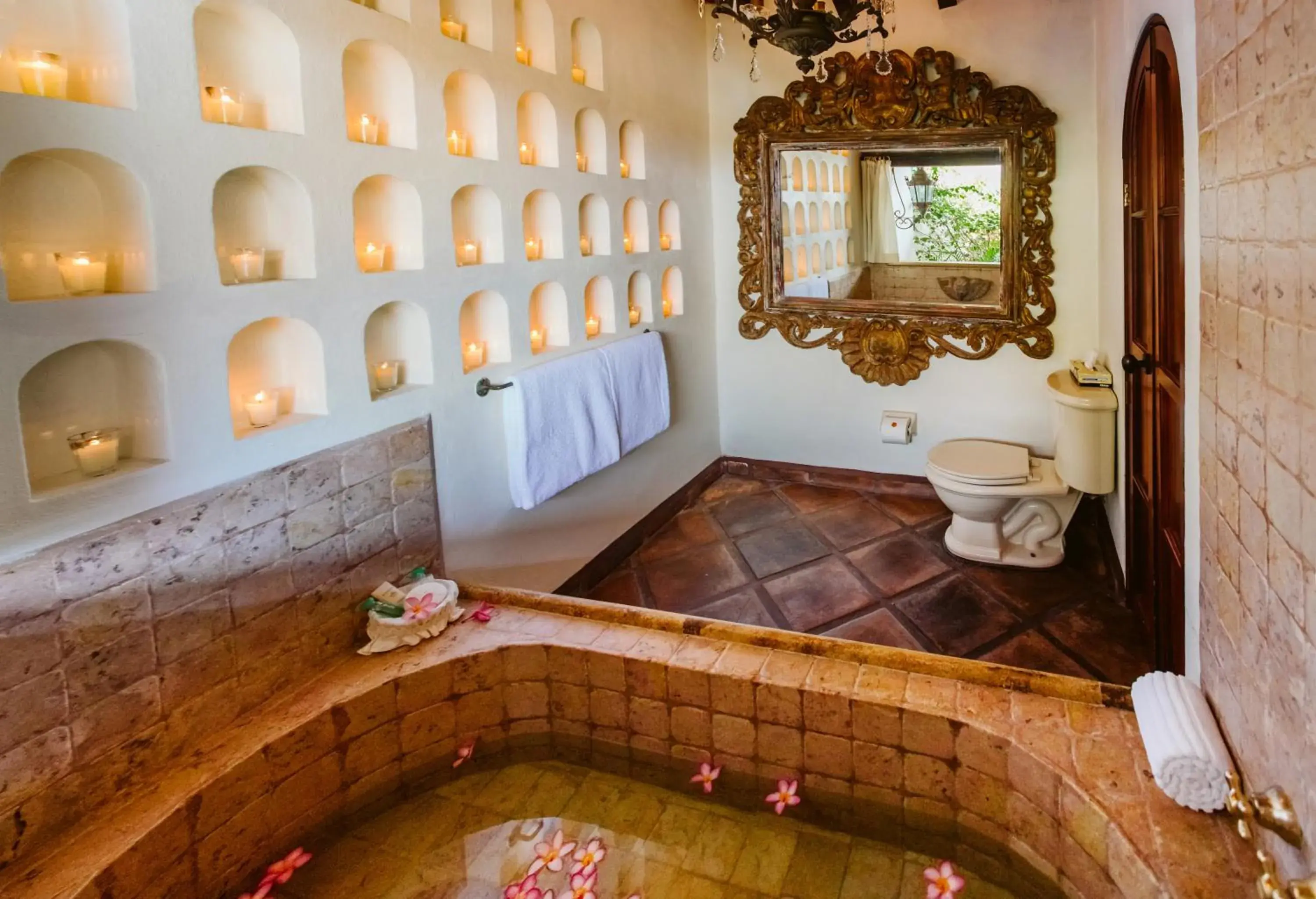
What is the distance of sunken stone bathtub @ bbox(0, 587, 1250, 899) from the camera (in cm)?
142

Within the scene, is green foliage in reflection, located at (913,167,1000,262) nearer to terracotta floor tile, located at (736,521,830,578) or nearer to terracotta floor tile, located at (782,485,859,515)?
terracotta floor tile, located at (782,485,859,515)

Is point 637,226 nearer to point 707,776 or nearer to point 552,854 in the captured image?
point 707,776

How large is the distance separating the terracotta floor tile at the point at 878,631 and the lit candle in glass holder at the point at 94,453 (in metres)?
1.85

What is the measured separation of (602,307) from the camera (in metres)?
3.10

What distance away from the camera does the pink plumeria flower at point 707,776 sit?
1863 mm

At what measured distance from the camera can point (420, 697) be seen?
1.92 meters

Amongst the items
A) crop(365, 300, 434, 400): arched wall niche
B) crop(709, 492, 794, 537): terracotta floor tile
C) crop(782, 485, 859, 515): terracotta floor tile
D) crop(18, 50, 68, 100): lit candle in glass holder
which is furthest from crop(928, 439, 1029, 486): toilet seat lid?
crop(18, 50, 68, 100): lit candle in glass holder

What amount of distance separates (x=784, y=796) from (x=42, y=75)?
1877mm

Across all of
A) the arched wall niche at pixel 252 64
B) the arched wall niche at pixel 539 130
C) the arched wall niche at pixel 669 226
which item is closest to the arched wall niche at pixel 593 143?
the arched wall niche at pixel 539 130

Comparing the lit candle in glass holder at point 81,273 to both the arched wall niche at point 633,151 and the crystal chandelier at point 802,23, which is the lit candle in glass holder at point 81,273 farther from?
the arched wall niche at point 633,151

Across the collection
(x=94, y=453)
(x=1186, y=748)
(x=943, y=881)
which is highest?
(x=94, y=453)

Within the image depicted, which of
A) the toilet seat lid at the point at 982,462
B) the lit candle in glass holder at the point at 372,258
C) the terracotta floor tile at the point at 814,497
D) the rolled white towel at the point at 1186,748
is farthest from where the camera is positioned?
the terracotta floor tile at the point at 814,497

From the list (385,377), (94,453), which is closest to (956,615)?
(385,377)

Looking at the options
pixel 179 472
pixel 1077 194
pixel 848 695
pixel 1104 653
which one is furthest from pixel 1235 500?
pixel 1077 194
